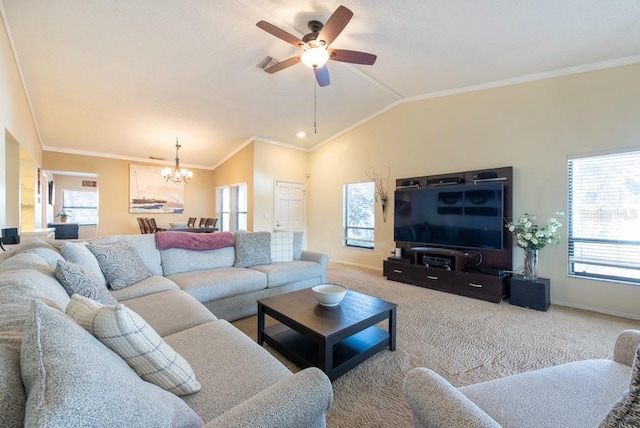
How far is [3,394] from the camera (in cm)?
51

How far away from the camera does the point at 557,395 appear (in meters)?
1.08

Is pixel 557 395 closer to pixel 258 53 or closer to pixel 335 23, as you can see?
pixel 335 23

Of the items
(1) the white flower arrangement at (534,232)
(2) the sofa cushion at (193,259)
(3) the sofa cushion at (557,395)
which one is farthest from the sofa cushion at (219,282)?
(1) the white flower arrangement at (534,232)

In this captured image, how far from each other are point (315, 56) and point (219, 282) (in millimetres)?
2419

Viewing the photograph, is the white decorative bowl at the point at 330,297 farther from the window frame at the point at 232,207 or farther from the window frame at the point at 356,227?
the window frame at the point at 232,207

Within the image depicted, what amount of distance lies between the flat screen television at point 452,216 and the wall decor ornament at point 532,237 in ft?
0.79

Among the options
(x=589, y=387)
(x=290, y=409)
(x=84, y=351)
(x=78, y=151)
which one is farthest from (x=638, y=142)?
(x=78, y=151)

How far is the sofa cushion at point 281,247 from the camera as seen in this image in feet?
12.1

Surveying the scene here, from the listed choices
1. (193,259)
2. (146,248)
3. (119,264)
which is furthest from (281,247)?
(119,264)

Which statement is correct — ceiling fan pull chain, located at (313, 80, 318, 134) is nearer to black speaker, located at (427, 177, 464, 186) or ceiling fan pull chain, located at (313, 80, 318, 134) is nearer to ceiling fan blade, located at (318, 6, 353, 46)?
ceiling fan blade, located at (318, 6, 353, 46)

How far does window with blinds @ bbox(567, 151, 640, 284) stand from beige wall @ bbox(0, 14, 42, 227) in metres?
6.39

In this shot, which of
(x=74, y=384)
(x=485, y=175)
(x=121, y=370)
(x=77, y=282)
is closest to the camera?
(x=74, y=384)

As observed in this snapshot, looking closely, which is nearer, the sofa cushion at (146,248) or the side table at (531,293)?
the sofa cushion at (146,248)

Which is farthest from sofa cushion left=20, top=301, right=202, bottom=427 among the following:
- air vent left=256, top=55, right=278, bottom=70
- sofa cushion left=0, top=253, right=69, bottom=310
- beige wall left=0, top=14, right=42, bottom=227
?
air vent left=256, top=55, right=278, bottom=70
